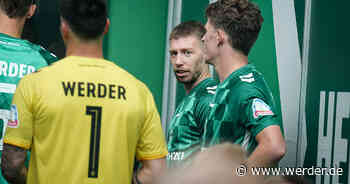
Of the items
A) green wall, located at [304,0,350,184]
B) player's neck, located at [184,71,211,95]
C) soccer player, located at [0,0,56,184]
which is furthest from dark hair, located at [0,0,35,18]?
green wall, located at [304,0,350,184]

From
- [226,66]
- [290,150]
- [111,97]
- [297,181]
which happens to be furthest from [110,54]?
[297,181]

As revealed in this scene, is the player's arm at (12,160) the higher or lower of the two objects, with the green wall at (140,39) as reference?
lower

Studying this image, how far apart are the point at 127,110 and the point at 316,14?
2.37m

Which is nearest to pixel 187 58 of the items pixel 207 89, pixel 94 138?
pixel 207 89

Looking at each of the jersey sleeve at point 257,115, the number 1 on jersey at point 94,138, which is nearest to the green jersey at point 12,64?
the number 1 on jersey at point 94,138

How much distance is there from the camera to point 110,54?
5723 mm

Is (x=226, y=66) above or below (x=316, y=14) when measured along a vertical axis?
below

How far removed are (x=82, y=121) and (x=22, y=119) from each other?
0.23m

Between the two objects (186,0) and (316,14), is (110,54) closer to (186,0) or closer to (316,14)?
(186,0)

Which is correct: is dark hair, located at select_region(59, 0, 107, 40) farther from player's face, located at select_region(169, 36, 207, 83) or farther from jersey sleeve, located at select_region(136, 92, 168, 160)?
player's face, located at select_region(169, 36, 207, 83)

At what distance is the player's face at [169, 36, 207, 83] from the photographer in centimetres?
348

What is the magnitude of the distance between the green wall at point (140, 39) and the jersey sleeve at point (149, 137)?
364 centimetres

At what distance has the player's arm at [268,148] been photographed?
7.31 ft

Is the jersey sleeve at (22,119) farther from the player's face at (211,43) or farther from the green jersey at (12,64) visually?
the player's face at (211,43)
